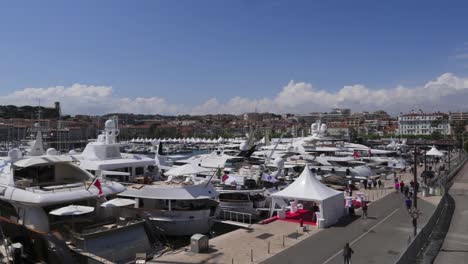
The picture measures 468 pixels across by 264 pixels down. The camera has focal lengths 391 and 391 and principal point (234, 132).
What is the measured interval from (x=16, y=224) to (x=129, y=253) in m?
5.38

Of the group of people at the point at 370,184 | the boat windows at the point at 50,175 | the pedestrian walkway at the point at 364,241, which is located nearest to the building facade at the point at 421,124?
the group of people at the point at 370,184

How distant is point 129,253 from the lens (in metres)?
17.7

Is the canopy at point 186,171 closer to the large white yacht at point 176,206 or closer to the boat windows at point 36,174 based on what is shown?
the large white yacht at point 176,206

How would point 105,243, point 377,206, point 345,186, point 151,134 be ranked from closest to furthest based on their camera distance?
point 105,243, point 377,206, point 345,186, point 151,134

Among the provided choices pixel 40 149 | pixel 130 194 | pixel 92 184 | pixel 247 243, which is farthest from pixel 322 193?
pixel 40 149

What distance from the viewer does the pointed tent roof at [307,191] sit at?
21.9 meters

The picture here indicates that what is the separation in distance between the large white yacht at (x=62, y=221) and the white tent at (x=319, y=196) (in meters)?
8.35

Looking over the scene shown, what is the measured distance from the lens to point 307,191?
73.4 ft

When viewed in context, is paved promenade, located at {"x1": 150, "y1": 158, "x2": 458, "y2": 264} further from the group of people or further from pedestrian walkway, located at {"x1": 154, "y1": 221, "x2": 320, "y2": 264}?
the group of people

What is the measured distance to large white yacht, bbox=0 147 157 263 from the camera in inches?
651

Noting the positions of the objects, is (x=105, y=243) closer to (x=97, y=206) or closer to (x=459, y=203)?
(x=97, y=206)

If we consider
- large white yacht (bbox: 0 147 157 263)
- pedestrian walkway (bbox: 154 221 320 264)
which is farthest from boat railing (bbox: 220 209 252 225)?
large white yacht (bbox: 0 147 157 263)

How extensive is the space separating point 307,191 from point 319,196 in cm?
82

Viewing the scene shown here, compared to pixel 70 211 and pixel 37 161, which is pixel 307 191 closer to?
pixel 70 211
